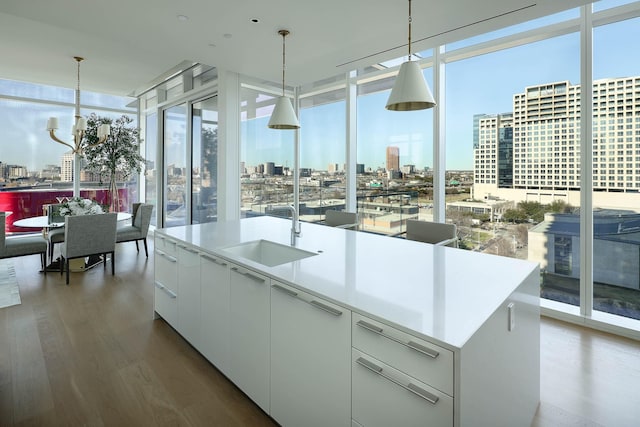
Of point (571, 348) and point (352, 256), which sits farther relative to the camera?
point (571, 348)

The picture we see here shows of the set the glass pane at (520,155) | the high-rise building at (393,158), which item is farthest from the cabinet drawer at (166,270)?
the glass pane at (520,155)

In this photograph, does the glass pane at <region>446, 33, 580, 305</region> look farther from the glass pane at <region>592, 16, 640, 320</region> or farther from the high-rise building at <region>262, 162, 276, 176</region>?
the high-rise building at <region>262, 162, 276, 176</region>

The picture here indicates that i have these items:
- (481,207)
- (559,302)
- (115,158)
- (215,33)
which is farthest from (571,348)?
(115,158)

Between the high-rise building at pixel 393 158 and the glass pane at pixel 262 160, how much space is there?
72.1 inches

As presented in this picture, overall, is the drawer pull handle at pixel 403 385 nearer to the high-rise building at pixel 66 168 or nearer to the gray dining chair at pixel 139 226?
the gray dining chair at pixel 139 226

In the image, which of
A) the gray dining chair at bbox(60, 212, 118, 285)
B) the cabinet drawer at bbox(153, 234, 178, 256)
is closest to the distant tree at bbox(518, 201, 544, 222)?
the cabinet drawer at bbox(153, 234, 178, 256)

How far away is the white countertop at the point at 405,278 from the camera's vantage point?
1156 millimetres

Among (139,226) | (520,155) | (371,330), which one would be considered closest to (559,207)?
(520,155)

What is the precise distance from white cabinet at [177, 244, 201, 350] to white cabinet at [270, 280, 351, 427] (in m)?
0.95

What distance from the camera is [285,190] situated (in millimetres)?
5742

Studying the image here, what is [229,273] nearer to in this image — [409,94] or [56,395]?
[56,395]

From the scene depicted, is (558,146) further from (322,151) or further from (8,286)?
(8,286)

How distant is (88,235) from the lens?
4199 mm

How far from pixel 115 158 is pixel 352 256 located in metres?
6.77
